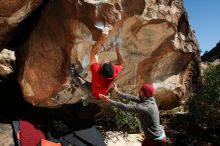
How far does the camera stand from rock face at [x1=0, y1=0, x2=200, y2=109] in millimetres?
8477

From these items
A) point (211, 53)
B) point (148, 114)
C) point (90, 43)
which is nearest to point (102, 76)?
point (148, 114)

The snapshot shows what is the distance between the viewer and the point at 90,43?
29.1 feet

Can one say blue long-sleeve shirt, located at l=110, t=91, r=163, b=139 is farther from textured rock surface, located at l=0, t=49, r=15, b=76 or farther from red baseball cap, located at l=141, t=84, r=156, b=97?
textured rock surface, located at l=0, t=49, r=15, b=76

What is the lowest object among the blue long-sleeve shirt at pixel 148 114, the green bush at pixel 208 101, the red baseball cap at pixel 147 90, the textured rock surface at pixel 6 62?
the green bush at pixel 208 101

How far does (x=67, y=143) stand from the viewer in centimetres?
953

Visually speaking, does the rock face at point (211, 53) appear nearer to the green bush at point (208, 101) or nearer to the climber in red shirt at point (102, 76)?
the green bush at point (208, 101)

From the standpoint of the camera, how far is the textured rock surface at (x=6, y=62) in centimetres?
1104

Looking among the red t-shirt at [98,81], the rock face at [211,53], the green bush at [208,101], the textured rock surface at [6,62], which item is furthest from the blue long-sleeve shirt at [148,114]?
the rock face at [211,53]

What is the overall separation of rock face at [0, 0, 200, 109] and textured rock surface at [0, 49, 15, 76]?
0.89 metres

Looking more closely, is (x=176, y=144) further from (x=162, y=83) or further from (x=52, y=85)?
(x=52, y=85)

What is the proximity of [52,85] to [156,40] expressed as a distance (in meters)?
3.35

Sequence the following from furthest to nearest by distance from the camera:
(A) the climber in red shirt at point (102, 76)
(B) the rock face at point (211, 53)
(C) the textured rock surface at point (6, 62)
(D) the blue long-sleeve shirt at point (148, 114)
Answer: (B) the rock face at point (211, 53), (C) the textured rock surface at point (6, 62), (A) the climber in red shirt at point (102, 76), (D) the blue long-sleeve shirt at point (148, 114)

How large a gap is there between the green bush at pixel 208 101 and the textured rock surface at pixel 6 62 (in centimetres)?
734

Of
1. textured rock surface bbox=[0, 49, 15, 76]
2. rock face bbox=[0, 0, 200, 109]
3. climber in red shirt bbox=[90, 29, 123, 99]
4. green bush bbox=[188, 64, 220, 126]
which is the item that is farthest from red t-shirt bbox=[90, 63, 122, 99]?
green bush bbox=[188, 64, 220, 126]
